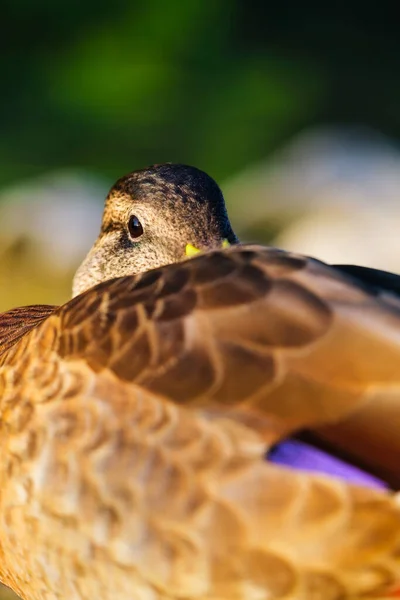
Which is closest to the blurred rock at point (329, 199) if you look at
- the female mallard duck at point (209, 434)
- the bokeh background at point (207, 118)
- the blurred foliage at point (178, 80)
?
the bokeh background at point (207, 118)

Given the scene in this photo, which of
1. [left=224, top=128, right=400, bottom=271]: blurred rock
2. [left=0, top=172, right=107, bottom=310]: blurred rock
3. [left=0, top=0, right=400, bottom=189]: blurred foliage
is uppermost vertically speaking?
[left=0, top=0, right=400, bottom=189]: blurred foliage

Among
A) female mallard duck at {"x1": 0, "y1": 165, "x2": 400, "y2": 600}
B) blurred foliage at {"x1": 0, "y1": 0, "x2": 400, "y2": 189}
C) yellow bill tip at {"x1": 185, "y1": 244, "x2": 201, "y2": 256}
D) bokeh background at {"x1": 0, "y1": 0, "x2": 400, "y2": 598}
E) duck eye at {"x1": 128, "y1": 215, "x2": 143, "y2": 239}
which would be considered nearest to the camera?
female mallard duck at {"x1": 0, "y1": 165, "x2": 400, "y2": 600}

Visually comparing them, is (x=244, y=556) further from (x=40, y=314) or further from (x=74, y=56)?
(x=74, y=56)

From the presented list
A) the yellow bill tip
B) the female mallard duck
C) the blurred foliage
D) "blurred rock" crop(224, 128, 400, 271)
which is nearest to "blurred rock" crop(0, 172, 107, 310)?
the blurred foliage

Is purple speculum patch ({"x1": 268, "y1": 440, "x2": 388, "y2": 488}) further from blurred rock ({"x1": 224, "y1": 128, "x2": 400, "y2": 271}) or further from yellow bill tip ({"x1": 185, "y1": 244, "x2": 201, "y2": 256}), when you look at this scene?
blurred rock ({"x1": 224, "y1": 128, "x2": 400, "y2": 271})

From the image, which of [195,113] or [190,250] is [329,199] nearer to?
[195,113]

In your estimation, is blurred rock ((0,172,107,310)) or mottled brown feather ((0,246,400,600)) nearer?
mottled brown feather ((0,246,400,600))

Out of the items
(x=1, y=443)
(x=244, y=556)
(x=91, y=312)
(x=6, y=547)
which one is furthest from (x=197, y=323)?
(x=6, y=547)
